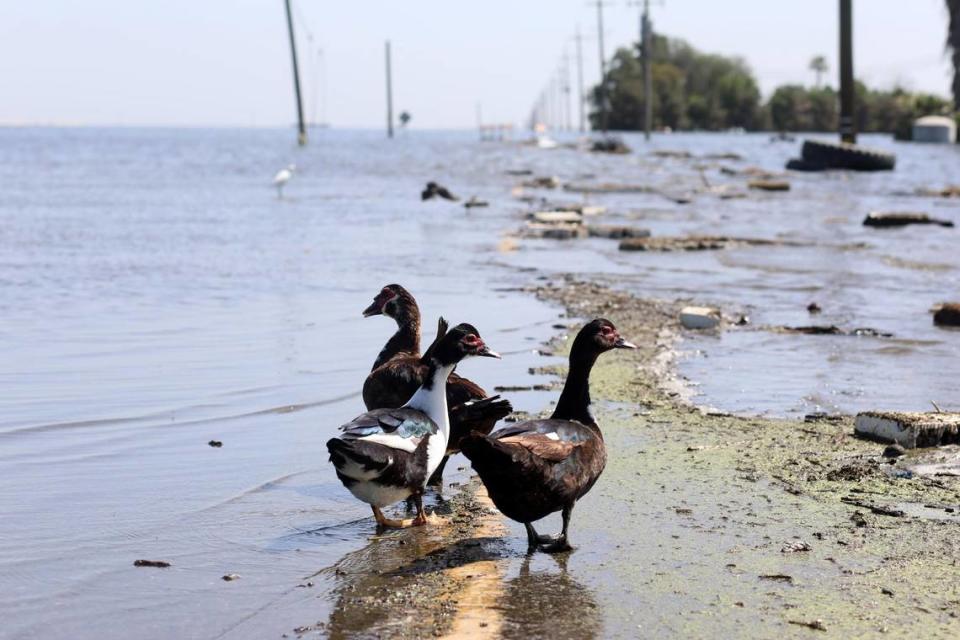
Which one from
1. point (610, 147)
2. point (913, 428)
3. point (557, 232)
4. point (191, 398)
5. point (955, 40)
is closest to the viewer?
point (913, 428)

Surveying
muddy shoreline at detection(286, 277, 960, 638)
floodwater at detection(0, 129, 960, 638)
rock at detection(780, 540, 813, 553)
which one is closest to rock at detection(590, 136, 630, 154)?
floodwater at detection(0, 129, 960, 638)

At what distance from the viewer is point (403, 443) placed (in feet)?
18.6

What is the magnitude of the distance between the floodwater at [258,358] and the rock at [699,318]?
1.02ft

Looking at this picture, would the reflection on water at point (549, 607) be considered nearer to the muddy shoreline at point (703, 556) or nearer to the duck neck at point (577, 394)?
the muddy shoreline at point (703, 556)

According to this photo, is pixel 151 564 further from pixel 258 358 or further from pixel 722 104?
pixel 722 104

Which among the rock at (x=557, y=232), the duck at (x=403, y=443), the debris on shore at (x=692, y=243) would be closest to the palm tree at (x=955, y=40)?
the debris on shore at (x=692, y=243)

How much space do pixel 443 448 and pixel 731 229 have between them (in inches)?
720

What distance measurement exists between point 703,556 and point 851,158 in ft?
139

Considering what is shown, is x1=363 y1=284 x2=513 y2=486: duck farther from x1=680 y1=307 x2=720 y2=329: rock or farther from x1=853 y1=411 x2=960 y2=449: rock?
x1=680 y1=307 x2=720 y2=329: rock

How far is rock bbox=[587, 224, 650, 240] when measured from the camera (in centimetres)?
2112

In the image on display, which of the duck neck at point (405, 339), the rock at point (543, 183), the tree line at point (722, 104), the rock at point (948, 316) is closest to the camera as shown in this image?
the duck neck at point (405, 339)

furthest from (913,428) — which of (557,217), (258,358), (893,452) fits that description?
(557,217)

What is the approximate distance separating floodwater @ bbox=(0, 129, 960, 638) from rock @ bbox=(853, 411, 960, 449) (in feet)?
3.34

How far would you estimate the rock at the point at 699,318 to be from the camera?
448 inches
